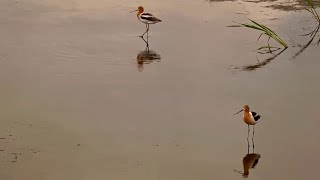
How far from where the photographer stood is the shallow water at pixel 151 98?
294 inches

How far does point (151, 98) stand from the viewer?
948cm

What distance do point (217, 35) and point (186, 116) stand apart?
477 cm

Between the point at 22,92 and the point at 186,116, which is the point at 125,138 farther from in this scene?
the point at 22,92

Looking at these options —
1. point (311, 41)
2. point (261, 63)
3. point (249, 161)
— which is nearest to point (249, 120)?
point (249, 161)

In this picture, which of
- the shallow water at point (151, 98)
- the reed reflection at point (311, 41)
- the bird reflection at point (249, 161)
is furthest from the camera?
the reed reflection at point (311, 41)

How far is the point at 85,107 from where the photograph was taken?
9.05 m

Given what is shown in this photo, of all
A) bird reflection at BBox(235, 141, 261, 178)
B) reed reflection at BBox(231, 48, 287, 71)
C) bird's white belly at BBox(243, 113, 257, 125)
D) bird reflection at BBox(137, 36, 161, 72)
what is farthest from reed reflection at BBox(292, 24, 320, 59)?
bird reflection at BBox(235, 141, 261, 178)

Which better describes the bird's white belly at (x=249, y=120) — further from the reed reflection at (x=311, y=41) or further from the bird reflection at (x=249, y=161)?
the reed reflection at (x=311, y=41)

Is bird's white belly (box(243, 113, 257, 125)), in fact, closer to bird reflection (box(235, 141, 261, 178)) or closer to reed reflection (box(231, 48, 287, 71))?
bird reflection (box(235, 141, 261, 178))

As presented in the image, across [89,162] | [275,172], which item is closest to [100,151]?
[89,162]

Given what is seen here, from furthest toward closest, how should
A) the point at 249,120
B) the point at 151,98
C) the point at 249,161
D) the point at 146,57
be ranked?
the point at 146,57 → the point at 151,98 → the point at 249,120 → the point at 249,161

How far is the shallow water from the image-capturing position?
7.47 m

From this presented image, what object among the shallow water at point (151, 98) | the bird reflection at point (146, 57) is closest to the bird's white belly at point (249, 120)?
the shallow water at point (151, 98)

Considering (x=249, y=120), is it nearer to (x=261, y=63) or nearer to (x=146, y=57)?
(x=261, y=63)
